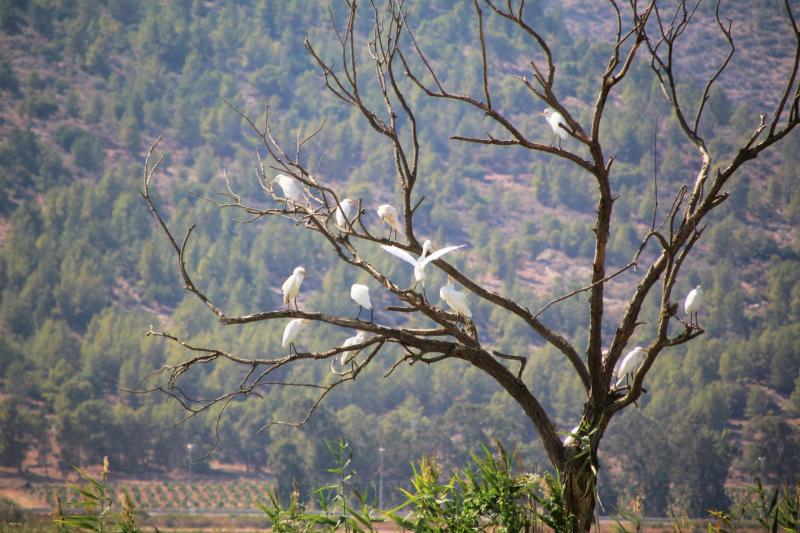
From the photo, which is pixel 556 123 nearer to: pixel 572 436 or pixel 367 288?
pixel 367 288

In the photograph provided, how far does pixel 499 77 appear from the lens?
117 meters

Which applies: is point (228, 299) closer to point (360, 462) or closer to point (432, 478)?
point (360, 462)

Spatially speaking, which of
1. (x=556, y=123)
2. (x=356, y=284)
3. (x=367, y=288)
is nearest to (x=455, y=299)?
(x=356, y=284)

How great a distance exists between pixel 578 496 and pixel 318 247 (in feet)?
253

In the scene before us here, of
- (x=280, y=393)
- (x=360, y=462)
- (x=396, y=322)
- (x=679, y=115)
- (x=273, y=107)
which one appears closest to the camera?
(x=679, y=115)

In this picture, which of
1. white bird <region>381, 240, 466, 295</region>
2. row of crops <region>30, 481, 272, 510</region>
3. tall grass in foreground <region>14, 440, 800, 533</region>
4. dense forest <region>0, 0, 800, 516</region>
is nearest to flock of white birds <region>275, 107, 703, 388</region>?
white bird <region>381, 240, 466, 295</region>

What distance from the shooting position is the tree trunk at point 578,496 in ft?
14.7

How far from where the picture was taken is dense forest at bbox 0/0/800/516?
44219 mm

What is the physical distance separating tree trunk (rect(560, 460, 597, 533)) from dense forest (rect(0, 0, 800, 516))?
678 inches

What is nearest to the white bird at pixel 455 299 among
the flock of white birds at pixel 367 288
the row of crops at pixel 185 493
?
the flock of white birds at pixel 367 288

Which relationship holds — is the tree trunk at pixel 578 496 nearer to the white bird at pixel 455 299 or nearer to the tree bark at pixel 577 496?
the tree bark at pixel 577 496

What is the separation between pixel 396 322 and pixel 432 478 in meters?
64.8

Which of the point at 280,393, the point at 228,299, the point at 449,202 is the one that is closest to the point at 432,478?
the point at 280,393

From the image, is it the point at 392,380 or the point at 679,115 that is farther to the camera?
the point at 392,380
